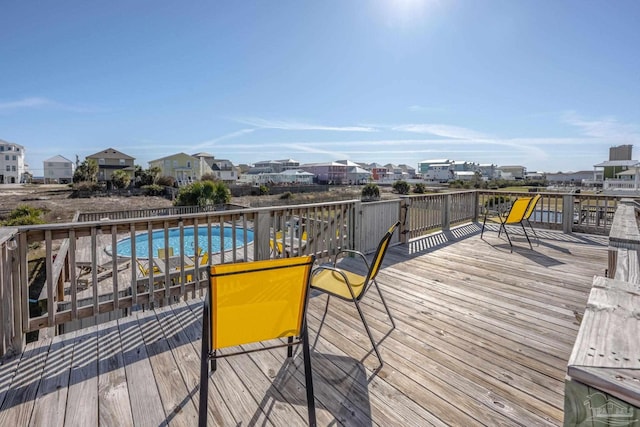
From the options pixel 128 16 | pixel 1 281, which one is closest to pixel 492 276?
pixel 1 281

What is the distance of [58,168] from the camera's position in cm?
6012

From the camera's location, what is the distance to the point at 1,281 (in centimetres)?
214

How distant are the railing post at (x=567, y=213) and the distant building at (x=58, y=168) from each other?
70.8 metres

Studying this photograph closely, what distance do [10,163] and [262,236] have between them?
68707 mm

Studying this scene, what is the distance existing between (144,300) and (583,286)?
463cm

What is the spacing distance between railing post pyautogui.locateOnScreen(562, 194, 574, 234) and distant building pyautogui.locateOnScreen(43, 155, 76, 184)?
7083 cm

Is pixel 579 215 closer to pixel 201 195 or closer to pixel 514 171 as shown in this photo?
pixel 201 195

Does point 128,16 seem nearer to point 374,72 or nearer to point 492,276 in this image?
point 374,72

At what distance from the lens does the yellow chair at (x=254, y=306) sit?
1557 millimetres

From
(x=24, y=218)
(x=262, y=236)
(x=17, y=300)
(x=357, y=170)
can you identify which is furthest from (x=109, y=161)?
(x=17, y=300)

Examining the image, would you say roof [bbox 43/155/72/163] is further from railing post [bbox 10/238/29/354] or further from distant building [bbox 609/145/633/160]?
distant building [bbox 609/145/633/160]

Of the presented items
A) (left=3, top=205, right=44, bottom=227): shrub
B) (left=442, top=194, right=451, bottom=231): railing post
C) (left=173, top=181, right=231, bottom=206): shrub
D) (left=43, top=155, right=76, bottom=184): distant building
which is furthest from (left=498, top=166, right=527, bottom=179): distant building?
(left=43, top=155, right=76, bottom=184): distant building

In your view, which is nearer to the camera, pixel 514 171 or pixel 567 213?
pixel 567 213

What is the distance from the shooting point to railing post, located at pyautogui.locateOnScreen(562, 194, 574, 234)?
22.1 ft
